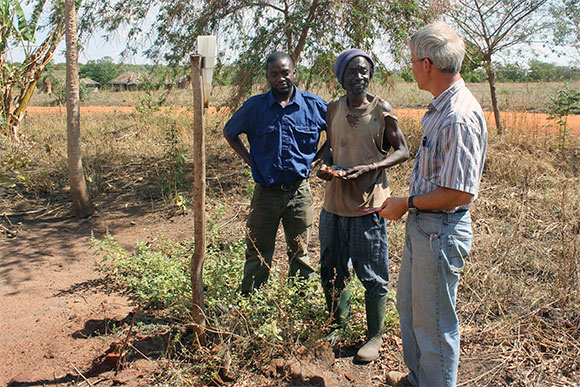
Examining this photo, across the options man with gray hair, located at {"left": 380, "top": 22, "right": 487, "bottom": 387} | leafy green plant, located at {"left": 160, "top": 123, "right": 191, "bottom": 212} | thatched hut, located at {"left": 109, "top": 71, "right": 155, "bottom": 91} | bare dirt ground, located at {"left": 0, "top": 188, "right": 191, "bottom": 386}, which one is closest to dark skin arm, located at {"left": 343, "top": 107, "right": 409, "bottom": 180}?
man with gray hair, located at {"left": 380, "top": 22, "right": 487, "bottom": 387}

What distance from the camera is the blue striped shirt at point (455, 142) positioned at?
82.4 inches

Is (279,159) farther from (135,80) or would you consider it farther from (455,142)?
(135,80)

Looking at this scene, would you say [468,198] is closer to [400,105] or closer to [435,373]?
[435,373]

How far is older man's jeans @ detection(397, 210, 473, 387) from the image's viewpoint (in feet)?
7.36

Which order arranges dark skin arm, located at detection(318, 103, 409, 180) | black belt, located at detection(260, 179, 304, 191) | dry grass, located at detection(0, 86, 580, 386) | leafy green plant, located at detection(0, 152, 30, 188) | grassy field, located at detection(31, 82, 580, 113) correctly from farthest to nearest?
grassy field, located at detection(31, 82, 580, 113), leafy green plant, located at detection(0, 152, 30, 188), black belt, located at detection(260, 179, 304, 191), dry grass, located at detection(0, 86, 580, 386), dark skin arm, located at detection(318, 103, 409, 180)

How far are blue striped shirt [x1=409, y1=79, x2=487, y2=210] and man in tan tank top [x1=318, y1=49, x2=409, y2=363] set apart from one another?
2.10 ft

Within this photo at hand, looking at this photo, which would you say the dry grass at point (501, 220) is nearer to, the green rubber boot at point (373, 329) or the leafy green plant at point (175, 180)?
the leafy green plant at point (175, 180)

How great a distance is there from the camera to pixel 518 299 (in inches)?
144

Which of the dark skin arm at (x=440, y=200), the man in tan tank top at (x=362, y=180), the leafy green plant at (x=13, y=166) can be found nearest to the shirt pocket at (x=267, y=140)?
the man in tan tank top at (x=362, y=180)

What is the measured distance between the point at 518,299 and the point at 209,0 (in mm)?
5635

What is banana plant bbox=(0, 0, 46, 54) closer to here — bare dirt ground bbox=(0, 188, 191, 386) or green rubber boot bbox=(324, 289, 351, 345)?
bare dirt ground bbox=(0, 188, 191, 386)

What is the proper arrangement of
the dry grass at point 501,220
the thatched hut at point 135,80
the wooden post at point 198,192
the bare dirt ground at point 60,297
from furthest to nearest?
the thatched hut at point 135,80 → the dry grass at point 501,220 → the bare dirt ground at point 60,297 → the wooden post at point 198,192

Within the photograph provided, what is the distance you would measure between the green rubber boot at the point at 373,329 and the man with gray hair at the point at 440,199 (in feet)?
1.77

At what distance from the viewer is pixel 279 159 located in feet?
10.6
